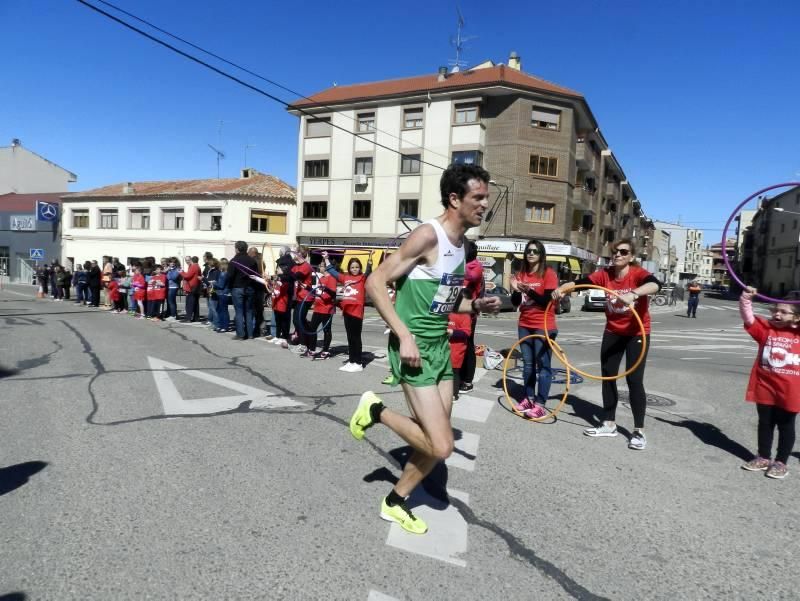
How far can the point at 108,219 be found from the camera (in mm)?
44406

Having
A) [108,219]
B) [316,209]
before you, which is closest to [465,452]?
[316,209]

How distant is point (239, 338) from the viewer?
449 inches

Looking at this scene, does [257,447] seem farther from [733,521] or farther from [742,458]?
[742,458]

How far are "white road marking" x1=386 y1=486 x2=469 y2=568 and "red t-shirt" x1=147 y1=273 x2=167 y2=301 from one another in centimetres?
1331

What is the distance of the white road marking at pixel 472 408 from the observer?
5848 millimetres

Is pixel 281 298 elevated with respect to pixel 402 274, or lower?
lower

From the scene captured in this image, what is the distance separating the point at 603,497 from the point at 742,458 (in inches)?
76.4

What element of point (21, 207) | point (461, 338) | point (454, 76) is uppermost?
point (454, 76)

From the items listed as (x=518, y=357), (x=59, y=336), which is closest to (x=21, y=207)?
(x=59, y=336)

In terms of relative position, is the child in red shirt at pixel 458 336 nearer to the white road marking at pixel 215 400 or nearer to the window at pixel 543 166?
the white road marking at pixel 215 400

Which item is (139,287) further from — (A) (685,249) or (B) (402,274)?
(A) (685,249)

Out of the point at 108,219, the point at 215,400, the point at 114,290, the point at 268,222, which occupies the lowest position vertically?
the point at 215,400

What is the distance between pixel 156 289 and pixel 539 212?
26.5 metres

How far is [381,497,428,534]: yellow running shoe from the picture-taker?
3.20m
